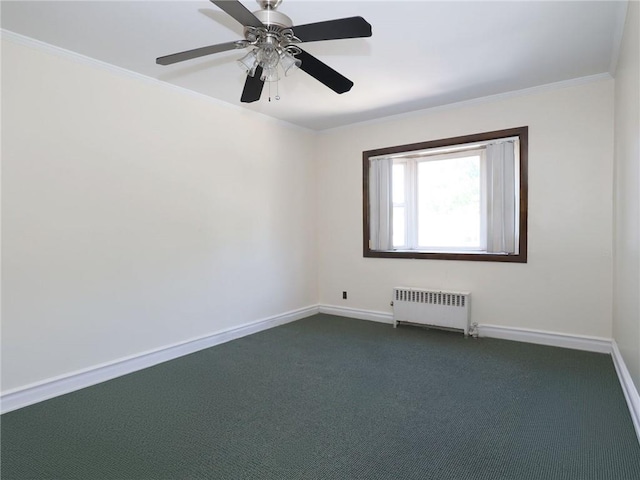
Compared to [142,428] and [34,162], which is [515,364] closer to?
[142,428]

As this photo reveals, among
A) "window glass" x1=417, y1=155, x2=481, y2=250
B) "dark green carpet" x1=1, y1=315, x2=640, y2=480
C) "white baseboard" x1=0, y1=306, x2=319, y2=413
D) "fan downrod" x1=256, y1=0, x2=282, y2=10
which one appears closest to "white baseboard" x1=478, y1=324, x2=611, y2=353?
"dark green carpet" x1=1, y1=315, x2=640, y2=480

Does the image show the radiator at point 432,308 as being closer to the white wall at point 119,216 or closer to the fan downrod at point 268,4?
the white wall at point 119,216

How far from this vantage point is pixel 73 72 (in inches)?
113

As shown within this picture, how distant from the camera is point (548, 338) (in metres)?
3.71

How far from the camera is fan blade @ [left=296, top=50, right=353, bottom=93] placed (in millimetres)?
2178

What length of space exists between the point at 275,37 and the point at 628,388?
10.1ft

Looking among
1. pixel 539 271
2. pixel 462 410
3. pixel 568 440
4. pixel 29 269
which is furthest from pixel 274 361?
pixel 539 271

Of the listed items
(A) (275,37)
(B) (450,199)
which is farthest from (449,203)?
→ (A) (275,37)

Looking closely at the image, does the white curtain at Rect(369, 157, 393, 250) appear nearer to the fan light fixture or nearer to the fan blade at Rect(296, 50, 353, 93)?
the fan blade at Rect(296, 50, 353, 93)

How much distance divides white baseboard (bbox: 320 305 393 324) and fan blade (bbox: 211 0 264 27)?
3690 mm

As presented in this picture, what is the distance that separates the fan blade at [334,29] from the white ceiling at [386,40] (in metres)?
0.46

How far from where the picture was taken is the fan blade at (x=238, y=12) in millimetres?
1627

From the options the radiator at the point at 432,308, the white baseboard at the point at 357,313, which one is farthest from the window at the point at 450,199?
the white baseboard at the point at 357,313

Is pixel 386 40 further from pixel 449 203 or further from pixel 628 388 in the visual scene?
pixel 628 388
